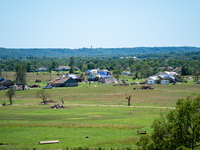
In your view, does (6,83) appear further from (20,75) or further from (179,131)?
(179,131)

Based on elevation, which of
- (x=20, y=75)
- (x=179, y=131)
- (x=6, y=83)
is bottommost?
(x=6, y=83)

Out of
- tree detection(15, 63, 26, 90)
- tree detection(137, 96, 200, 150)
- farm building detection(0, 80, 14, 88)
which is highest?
tree detection(137, 96, 200, 150)

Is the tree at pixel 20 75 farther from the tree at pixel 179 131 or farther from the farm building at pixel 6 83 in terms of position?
the tree at pixel 179 131

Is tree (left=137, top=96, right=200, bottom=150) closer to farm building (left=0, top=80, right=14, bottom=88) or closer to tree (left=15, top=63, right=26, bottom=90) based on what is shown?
tree (left=15, top=63, right=26, bottom=90)

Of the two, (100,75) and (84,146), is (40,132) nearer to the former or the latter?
(84,146)

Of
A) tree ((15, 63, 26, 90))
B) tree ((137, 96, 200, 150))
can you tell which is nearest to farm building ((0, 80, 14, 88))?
tree ((15, 63, 26, 90))

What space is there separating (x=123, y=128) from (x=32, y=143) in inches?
495

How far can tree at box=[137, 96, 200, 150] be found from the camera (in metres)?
20.9

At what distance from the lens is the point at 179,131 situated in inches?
842

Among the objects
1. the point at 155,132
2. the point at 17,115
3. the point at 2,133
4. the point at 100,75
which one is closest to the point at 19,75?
the point at 100,75

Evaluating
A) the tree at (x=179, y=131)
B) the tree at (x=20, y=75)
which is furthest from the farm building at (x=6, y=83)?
the tree at (x=179, y=131)

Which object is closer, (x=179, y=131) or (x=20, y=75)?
(x=179, y=131)

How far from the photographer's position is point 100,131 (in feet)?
112

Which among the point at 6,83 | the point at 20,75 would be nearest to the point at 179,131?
the point at 20,75
